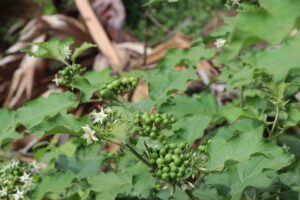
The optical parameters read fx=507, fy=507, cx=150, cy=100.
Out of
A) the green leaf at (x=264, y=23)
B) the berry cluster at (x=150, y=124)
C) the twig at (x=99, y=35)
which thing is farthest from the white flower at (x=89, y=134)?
the twig at (x=99, y=35)

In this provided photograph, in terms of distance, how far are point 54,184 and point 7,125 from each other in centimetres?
26

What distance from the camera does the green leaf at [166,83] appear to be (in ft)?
5.66

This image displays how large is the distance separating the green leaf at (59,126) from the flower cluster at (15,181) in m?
0.41

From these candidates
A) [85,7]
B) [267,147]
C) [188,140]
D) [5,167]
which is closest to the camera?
[267,147]

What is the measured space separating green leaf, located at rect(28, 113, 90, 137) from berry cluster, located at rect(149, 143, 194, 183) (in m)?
0.21

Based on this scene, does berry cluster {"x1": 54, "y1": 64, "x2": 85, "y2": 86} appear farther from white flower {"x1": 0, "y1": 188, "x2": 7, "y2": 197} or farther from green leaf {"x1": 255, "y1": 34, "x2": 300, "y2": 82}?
green leaf {"x1": 255, "y1": 34, "x2": 300, "y2": 82}

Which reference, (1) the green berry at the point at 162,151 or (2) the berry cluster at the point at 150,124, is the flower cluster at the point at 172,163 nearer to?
(1) the green berry at the point at 162,151

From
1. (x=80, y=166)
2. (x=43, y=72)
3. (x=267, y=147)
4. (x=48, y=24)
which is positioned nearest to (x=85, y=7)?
(x=48, y=24)

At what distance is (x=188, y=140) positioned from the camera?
1.47m

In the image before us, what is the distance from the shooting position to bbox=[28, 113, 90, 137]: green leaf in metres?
1.30

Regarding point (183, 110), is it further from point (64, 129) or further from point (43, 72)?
point (43, 72)

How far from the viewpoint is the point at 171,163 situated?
125cm

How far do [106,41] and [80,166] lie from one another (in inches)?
97.0

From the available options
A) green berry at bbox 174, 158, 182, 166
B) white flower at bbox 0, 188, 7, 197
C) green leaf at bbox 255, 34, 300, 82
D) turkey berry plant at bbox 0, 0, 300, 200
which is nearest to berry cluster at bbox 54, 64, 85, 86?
turkey berry plant at bbox 0, 0, 300, 200
